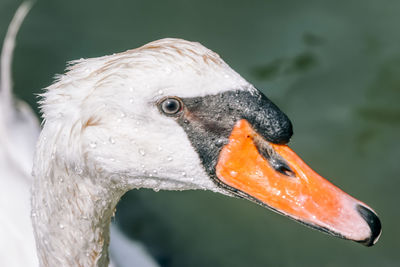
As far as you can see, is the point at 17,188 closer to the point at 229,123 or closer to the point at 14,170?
the point at 14,170

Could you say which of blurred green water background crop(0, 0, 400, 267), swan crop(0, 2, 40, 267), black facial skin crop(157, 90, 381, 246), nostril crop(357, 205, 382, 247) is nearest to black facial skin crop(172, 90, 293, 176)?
black facial skin crop(157, 90, 381, 246)

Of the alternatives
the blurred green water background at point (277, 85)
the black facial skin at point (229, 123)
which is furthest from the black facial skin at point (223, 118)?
the blurred green water background at point (277, 85)

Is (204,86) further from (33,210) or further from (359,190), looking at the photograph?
(359,190)

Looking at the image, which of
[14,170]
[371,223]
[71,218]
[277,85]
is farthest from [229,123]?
[277,85]

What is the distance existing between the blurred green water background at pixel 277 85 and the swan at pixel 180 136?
267cm

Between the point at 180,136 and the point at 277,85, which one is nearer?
the point at 180,136

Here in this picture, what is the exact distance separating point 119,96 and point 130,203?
327 centimetres

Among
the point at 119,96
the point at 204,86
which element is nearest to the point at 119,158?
the point at 119,96

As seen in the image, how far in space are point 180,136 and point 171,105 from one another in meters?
0.17

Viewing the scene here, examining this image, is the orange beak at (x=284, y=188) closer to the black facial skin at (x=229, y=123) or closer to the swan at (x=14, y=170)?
the black facial skin at (x=229, y=123)

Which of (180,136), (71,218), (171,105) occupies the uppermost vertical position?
(171,105)

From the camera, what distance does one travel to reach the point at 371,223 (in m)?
2.83

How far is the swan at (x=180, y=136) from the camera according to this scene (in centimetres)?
269

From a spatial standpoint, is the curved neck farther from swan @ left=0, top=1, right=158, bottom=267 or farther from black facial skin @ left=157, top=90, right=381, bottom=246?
swan @ left=0, top=1, right=158, bottom=267
